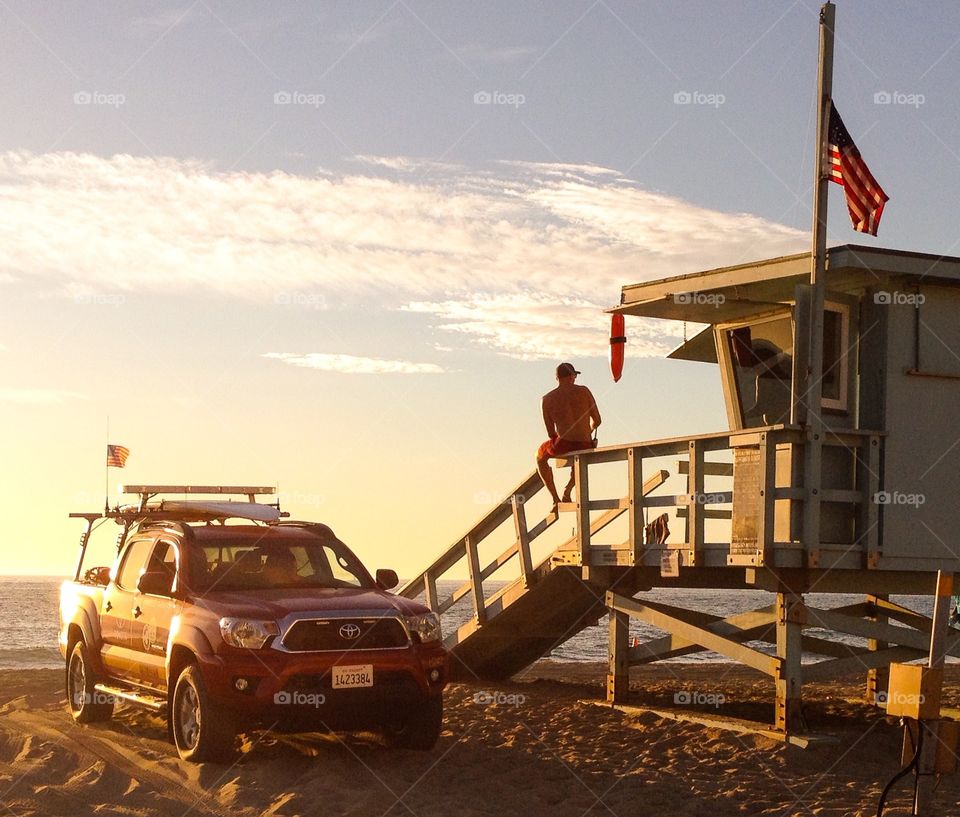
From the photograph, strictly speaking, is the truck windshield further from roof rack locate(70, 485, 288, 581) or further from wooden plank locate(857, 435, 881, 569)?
wooden plank locate(857, 435, 881, 569)

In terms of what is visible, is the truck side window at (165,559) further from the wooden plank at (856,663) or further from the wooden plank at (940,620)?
the wooden plank at (940,620)

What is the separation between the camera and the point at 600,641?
134 feet

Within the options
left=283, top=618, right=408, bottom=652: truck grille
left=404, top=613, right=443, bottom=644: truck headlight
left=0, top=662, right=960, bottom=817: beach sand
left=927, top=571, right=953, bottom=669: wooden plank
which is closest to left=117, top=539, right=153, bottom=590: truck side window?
left=0, top=662, right=960, bottom=817: beach sand

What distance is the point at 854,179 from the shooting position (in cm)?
1350

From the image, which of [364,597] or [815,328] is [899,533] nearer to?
[815,328]

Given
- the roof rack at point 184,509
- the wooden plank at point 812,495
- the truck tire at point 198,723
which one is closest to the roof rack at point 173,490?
the roof rack at point 184,509

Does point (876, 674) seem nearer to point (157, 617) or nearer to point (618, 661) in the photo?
point (618, 661)

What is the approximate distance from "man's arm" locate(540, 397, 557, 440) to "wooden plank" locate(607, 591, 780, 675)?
73.7 inches

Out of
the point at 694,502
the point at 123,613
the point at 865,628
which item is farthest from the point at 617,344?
the point at 123,613

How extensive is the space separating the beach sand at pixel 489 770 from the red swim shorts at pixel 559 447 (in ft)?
8.97

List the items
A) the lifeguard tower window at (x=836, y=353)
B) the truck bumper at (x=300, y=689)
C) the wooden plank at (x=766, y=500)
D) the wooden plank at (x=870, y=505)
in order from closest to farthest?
the truck bumper at (x=300, y=689)
the wooden plank at (x=766, y=500)
the wooden plank at (x=870, y=505)
the lifeguard tower window at (x=836, y=353)

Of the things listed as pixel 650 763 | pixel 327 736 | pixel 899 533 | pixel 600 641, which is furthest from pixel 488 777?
pixel 600 641

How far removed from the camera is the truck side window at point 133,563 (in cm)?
1357

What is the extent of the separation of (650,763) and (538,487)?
16.2 feet
